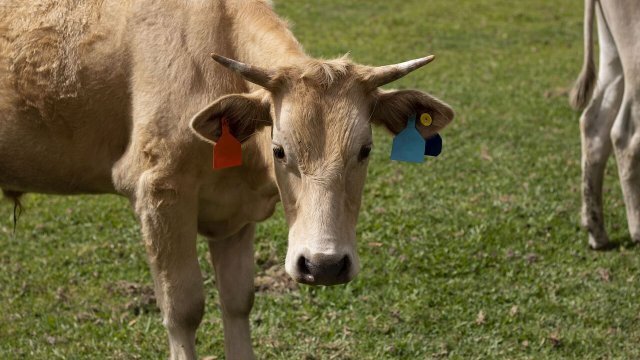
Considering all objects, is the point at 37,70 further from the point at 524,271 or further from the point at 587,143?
the point at 587,143

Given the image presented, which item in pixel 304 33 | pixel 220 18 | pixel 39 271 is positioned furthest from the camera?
pixel 304 33

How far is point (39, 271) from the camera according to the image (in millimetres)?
7680

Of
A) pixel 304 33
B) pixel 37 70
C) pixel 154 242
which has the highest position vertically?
pixel 37 70

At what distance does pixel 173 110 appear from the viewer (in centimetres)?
538

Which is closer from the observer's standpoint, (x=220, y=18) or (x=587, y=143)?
(x=220, y=18)

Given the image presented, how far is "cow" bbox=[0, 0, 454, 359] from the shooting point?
4.88m

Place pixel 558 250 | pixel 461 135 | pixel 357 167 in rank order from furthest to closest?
pixel 461 135 < pixel 558 250 < pixel 357 167

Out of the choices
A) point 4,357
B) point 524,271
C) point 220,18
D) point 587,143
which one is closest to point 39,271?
point 4,357

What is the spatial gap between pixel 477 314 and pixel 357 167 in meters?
2.55

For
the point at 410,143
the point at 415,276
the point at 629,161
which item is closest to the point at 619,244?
the point at 629,161

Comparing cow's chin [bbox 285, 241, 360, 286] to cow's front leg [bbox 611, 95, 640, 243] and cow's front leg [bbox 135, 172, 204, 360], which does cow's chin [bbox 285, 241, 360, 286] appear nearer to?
cow's front leg [bbox 135, 172, 204, 360]

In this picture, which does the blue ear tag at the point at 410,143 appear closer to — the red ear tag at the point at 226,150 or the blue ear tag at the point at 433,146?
the blue ear tag at the point at 433,146

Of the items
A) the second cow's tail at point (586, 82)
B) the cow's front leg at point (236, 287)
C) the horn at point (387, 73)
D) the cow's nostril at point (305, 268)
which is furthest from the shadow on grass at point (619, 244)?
the cow's nostril at point (305, 268)

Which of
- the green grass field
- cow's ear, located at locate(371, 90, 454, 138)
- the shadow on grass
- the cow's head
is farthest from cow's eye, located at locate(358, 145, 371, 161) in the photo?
the shadow on grass
